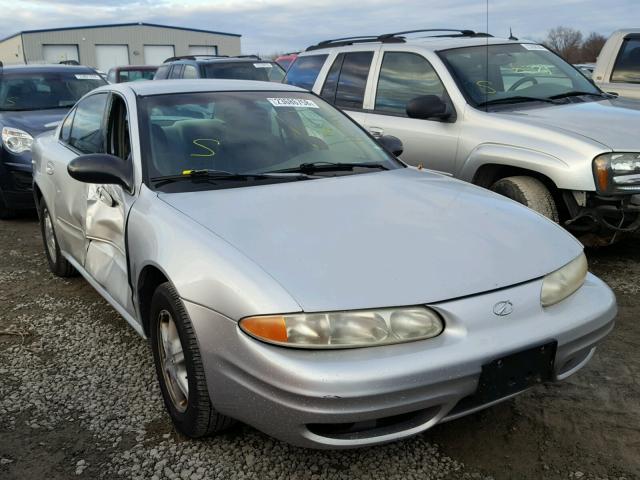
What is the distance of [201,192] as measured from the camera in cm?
291

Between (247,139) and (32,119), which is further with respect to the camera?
(32,119)

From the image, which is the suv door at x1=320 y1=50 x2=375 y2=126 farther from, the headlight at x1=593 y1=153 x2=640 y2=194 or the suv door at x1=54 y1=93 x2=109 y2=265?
the suv door at x1=54 y1=93 x2=109 y2=265

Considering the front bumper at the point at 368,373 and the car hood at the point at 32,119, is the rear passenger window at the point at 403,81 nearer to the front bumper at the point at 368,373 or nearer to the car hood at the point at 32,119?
the front bumper at the point at 368,373

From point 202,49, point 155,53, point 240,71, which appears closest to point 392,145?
point 240,71

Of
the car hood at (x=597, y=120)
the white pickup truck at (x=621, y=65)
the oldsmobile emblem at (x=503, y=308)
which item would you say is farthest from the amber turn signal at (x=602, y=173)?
the white pickup truck at (x=621, y=65)

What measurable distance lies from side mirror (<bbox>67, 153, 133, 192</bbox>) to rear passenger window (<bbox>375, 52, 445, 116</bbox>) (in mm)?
2945

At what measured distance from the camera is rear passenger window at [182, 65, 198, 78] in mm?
10316

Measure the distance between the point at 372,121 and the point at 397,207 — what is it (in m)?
2.95

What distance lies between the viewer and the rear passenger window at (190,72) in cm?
1032

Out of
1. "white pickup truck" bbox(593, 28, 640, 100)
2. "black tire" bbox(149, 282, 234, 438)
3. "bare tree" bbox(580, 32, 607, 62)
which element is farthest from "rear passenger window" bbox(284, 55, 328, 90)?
"bare tree" bbox(580, 32, 607, 62)

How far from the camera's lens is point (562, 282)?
2.46m

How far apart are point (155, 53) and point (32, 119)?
40.6 m

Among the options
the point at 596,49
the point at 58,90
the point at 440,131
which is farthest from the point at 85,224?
the point at 596,49

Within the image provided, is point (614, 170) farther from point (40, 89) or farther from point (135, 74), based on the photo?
point (135, 74)
